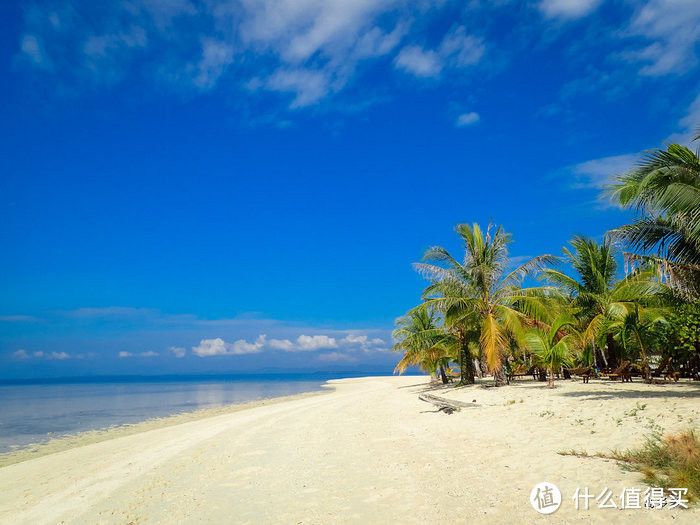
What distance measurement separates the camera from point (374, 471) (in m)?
6.82

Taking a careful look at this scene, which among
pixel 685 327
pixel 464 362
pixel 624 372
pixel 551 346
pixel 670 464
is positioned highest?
pixel 685 327

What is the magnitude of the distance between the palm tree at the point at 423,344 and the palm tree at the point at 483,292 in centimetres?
222

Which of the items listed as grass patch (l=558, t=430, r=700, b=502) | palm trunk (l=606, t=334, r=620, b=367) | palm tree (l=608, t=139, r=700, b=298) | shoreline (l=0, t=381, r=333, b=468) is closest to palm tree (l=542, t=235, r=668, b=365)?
palm trunk (l=606, t=334, r=620, b=367)

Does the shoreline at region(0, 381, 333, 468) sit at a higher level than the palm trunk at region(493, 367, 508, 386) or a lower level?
lower

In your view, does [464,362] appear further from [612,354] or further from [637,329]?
[637,329]

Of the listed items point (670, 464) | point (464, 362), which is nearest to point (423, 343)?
point (464, 362)

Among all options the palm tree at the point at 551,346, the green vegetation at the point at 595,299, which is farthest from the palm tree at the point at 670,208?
the palm tree at the point at 551,346

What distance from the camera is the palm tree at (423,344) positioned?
2285 cm

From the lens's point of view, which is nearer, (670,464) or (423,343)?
(670,464)

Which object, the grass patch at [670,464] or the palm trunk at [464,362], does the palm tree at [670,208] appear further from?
the palm trunk at [464,362]

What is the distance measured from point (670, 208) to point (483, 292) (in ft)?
32.0

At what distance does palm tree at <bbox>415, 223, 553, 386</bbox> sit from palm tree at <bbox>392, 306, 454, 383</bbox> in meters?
2.22

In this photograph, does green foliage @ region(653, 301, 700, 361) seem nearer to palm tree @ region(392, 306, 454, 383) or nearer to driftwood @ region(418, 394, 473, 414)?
driftwood @ region(418, 394, 473, 414)

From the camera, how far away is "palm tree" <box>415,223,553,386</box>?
1797cm
